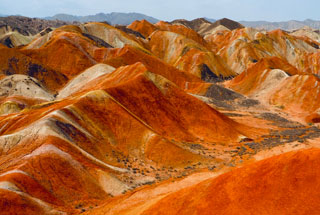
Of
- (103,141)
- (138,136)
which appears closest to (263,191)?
(138,136)

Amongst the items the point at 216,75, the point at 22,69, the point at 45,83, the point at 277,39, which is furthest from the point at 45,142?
the point at 277,39

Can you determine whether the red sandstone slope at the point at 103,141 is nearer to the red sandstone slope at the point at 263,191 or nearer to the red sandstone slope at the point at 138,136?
the red sandstone slope at the point at 138,136

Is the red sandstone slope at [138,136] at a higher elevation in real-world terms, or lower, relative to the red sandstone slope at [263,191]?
lower

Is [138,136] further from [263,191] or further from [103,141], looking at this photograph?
[263,191]

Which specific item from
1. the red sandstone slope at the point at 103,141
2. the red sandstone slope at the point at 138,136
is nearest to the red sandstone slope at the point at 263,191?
the red sandstone slope at the point at 138,136

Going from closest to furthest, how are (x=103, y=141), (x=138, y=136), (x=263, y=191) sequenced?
(x=263, y=191)
(x=103, y=141)
(x=138, y=136)

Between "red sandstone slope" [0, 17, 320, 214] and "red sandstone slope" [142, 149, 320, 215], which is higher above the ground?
"red sandstone slope" [142, 149, 320, 215]

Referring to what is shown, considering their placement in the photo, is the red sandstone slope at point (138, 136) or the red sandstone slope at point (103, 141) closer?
the red sandstone slope at point (138, 136)

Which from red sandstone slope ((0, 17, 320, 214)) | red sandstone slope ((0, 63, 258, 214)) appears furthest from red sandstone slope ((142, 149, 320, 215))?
red sandstone slope ((0, 63, 258, 214))

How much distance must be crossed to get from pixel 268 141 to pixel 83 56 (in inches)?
2701

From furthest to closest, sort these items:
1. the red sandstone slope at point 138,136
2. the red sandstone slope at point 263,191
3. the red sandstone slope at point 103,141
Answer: the red sandstone slope at point 103,141 → the red sandstone slope at point 138,136 → the red sandstone slope at point 263,191

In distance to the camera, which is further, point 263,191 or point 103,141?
point 103,141

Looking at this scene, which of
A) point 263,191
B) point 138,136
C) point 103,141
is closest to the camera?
point 263,191

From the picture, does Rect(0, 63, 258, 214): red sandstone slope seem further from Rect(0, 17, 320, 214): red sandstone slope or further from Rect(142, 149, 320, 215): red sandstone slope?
Rect(142, 149, 320, 215): red sandstone slope
